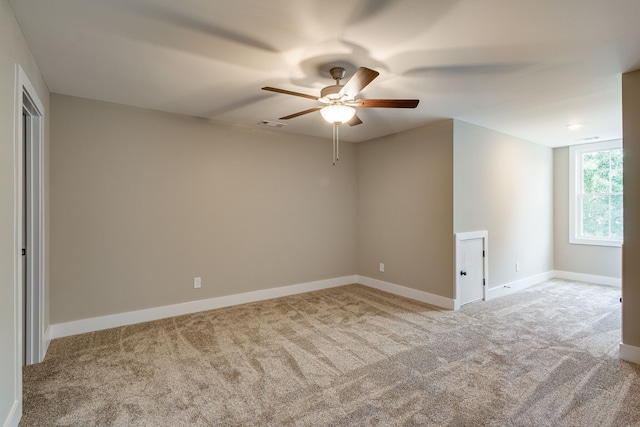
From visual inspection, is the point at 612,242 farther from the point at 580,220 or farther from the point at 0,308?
the point at 0,308

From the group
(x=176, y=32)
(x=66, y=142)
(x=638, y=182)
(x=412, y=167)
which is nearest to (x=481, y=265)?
(x=412, y=167)

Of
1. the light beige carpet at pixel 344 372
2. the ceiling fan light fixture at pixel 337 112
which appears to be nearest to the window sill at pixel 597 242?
the light beige carpet at pixel 344 372

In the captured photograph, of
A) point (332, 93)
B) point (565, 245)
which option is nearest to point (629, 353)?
point (332, 93)

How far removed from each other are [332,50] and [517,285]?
461 centimetres

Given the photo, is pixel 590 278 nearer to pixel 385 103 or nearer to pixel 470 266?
pixel 470 266

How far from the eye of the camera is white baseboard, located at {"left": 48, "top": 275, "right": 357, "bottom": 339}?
3.32 metres

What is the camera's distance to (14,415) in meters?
1.90

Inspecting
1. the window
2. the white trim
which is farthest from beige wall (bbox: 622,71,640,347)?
the window

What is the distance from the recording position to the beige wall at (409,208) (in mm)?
4227

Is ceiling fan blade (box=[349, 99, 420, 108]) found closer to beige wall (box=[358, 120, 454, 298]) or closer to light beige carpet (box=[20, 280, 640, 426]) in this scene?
beige wall (box=[358, 120, 454, 298])

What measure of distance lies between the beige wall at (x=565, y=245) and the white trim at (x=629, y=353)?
11.0 feet

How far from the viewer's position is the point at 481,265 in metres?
4.48

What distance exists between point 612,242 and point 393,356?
15.8 ft

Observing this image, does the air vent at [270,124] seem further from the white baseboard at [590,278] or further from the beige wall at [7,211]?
the white baseboard at [590,278]
